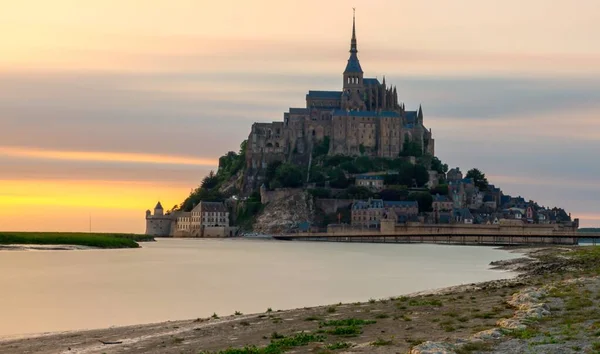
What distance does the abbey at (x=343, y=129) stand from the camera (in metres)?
187

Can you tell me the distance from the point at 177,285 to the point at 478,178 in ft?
466

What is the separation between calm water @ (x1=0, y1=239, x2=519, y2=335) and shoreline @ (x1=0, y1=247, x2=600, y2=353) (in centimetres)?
495

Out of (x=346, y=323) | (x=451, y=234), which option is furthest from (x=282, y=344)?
(x=451, y=234)

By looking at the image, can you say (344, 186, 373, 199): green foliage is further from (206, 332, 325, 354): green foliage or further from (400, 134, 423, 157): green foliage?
(206, 332, 325, 354): green foliage

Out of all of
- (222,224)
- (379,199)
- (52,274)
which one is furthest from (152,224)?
(52,274)

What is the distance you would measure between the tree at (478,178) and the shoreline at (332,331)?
15749 cm

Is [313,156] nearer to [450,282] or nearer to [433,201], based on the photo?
[433,201]

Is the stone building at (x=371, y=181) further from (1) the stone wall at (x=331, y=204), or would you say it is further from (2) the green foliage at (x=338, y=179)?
(1) the stone wall at (x=331, y=204)

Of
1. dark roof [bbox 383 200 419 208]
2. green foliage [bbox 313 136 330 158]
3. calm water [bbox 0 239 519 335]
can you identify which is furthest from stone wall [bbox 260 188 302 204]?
calm water [bbox 0 239 519 335]

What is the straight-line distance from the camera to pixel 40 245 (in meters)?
110

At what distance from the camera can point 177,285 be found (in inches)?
2240

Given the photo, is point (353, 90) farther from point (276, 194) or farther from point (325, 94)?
point (276, 194)

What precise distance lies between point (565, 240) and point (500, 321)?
11823cm

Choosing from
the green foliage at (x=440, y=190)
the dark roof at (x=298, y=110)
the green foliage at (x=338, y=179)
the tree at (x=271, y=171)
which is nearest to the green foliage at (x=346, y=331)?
the green foliage at (x=440, y=190)
